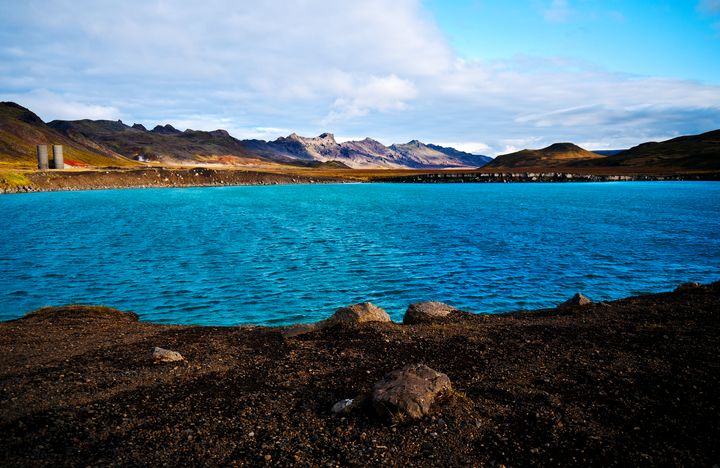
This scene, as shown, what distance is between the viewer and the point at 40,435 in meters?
9.22

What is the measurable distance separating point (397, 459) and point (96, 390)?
27.7 feet

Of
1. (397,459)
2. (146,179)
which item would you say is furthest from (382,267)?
(146,179)

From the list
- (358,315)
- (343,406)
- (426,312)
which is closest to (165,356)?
(343,406)

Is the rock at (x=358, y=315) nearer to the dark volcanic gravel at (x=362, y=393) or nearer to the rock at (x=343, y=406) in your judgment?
the dark volcanic gravel at (x=362, y=393)

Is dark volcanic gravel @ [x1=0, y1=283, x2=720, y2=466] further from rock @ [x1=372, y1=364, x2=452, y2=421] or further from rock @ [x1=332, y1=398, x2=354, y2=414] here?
rock @ [x1=372, y1=364, x2=452, y2=421]

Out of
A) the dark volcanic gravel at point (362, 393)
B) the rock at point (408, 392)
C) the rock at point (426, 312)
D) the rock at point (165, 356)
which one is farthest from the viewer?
the rock at point (426, 312)

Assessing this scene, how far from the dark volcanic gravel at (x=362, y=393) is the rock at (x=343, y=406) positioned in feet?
0.51

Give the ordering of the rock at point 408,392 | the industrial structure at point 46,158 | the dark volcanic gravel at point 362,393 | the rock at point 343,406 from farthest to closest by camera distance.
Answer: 1. the industrial structure at point 46,158
2. the rock at point 343,406
3. the rock at point 408,392
4. the dark volcanic gravel at point 362,393

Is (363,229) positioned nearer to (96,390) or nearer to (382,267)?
(382,267)

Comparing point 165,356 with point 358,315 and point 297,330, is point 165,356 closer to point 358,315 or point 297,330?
point 297,330

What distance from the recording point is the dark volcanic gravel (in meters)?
8.64

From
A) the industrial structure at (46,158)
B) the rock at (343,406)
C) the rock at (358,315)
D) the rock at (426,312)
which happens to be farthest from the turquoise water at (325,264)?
the industrial structure at (46,158)

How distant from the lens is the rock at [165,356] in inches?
525

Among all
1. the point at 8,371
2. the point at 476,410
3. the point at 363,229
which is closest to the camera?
the point at 476,410
